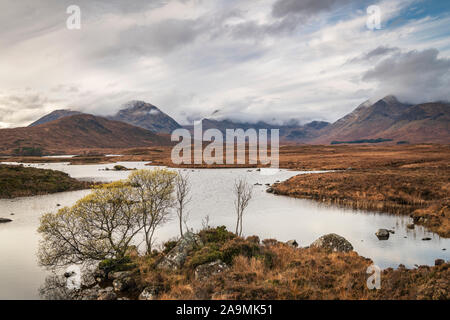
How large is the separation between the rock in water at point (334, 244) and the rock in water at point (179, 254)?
10933 millimetres

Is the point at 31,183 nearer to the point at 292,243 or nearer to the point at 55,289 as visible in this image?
the point at 55,289

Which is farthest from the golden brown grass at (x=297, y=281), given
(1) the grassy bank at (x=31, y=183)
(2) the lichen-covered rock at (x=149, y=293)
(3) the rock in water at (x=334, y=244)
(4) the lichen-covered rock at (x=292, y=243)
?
(1) the grassy bank at (x=31, y=183)

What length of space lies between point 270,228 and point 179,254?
49.3 ft

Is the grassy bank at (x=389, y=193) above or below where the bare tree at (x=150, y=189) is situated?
below

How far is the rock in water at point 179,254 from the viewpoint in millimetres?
19219

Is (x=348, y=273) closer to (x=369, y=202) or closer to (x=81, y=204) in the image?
(x=81, y=204)

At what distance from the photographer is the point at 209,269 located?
17328mm

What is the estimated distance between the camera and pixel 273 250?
21891 mm

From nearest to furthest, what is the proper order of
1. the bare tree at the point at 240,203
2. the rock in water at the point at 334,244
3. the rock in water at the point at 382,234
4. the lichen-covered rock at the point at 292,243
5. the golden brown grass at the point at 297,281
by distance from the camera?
the golden brown grass at the point at 297,281 → the rock in water at the point at 334,244 → the lichen-covered rock at the point at 292,243 → the rock in water at the point at 382,234 → the bare tree at the point at 240,203

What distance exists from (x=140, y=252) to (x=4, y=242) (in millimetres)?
14496

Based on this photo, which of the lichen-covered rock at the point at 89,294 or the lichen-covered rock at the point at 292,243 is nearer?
the lichen-covered rock at the point at 89,294

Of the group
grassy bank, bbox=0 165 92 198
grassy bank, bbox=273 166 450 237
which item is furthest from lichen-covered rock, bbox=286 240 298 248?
grassy bank, bbox=0 165 92 198

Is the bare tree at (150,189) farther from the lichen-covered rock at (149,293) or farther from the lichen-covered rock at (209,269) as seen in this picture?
the lichen-covered rock at (209,269)
